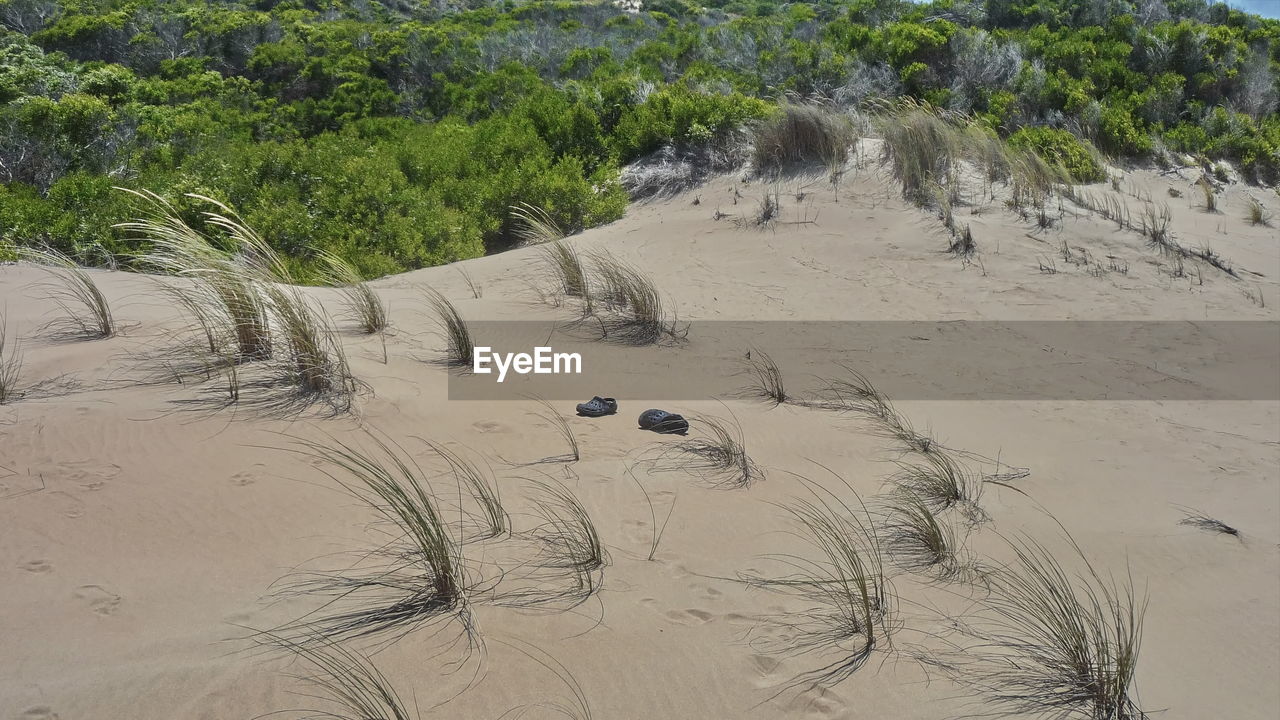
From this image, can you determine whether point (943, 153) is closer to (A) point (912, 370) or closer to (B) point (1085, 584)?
(A) point (912, 370)

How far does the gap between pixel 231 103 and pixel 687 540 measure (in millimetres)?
20717

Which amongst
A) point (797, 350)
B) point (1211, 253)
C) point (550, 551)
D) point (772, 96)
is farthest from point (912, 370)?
point (772, 96)

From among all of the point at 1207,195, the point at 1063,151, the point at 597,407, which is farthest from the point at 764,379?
the point at 1207,195

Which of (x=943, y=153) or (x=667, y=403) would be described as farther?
(x=943, y=153)

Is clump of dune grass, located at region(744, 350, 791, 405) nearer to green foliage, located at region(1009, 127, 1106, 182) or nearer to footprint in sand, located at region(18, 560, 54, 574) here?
footprint in sand, located at region(18, 560, 54, 574)

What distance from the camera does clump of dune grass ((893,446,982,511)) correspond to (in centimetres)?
405

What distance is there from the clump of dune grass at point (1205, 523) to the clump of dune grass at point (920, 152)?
21.5ft

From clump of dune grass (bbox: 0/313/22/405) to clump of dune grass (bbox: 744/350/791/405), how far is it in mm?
4118

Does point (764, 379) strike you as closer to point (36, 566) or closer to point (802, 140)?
point (36, 566)

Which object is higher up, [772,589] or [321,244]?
[321,244]

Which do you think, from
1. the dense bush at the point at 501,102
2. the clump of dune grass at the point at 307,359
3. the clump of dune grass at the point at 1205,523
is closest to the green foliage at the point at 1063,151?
the dense bush at the point at 501,102

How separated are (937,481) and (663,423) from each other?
148cm

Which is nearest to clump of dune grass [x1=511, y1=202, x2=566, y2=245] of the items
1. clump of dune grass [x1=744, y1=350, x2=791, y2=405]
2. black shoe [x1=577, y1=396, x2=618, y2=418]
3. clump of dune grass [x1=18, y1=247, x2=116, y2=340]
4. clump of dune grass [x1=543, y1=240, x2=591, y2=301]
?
clump of dune grass [x1=543, y1=240, x2=591, y2=301]

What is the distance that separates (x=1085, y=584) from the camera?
3.41m
